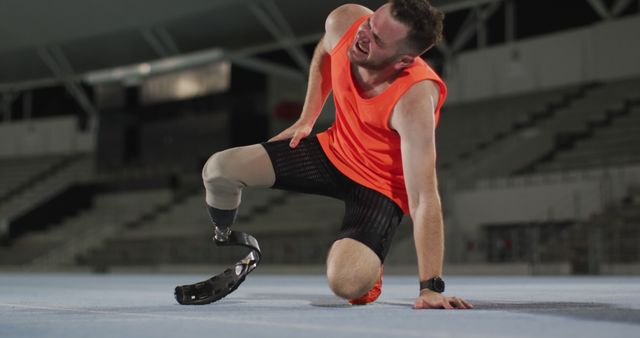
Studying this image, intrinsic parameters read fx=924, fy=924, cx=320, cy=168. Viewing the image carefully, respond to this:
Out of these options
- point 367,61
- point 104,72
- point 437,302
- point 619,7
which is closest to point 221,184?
point 367,61

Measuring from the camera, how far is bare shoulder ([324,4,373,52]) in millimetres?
4828

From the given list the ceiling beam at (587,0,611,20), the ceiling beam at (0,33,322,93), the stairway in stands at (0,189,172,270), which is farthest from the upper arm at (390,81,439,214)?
the ceiling beam at (0,33,322,93)

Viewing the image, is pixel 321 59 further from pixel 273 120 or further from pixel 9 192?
pixel 9 192

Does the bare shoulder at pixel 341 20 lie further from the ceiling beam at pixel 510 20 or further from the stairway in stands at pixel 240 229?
the ceiling beam at pixel 510 20

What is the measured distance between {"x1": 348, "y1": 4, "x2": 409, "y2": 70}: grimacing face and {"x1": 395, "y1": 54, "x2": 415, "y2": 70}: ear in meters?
0.02

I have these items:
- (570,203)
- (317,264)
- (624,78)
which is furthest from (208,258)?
(624,78)

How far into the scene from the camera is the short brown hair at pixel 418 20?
12.8 feet

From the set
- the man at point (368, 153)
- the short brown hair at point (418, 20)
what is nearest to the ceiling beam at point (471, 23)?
the man at point (368, 153)

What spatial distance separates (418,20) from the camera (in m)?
3.92

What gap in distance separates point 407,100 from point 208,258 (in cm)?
1551

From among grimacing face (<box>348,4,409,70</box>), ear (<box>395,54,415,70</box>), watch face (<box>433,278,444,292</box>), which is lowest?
watch face (<box>433,278,444,292</box>)

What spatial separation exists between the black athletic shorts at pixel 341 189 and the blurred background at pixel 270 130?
32.7 ft

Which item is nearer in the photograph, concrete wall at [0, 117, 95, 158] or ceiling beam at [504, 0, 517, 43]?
ceiling beam at [504, 0, 517, 43]

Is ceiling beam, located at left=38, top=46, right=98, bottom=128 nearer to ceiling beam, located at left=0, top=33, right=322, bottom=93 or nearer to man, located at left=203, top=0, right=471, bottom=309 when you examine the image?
ceiling beam, located at left=0, top=33, right=322, bottom=93
